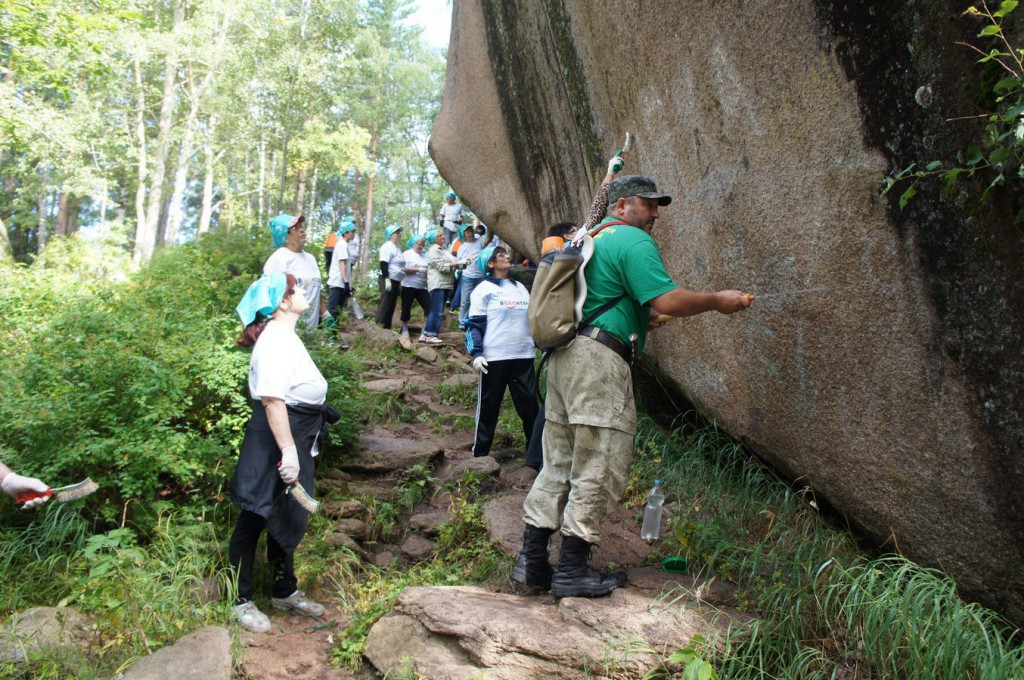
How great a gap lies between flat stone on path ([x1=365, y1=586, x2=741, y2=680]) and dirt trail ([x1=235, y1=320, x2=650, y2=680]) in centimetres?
40

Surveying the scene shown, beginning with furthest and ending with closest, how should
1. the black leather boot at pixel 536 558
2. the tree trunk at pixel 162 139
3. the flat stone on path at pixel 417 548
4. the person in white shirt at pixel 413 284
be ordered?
the tree trunk at pixel 162 139 → the person in white shirt at pixel 413 284 → the flat stone on path at pixel 417 548 → the black leather boot at pixel 536 558

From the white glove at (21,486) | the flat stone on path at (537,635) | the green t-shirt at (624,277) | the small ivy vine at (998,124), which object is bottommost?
the flat stone on path at (537,635)

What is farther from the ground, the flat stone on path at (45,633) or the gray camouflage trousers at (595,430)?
the gray camouflage trousers at (595,430)

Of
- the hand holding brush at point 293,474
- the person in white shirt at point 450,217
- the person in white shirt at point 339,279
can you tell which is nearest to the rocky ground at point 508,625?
the hand holding brush at point 293,474

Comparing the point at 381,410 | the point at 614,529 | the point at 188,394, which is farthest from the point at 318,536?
the point at 381,410

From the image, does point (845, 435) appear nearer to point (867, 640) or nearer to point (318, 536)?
point (867, 640)

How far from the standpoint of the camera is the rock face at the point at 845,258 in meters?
3.27

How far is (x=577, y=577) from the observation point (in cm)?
377

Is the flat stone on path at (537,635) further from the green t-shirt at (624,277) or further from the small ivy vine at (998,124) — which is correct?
the small ivy vine at (998,124)

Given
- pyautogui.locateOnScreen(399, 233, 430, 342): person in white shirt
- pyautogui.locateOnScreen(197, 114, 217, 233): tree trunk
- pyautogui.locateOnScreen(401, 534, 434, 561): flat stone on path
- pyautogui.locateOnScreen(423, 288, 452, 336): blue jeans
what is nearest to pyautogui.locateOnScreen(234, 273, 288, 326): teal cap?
pyautogui.locateOnScreen(401, 534, 434, 561): flat stone on path

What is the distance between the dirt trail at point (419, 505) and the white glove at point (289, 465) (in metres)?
0.95

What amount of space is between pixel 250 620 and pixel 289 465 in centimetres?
100

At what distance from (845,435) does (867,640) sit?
3.57 ft

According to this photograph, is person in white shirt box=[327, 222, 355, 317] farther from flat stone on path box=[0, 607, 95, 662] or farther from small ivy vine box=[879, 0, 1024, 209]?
small ivy vine box=[879, 0, 1024, 209]
